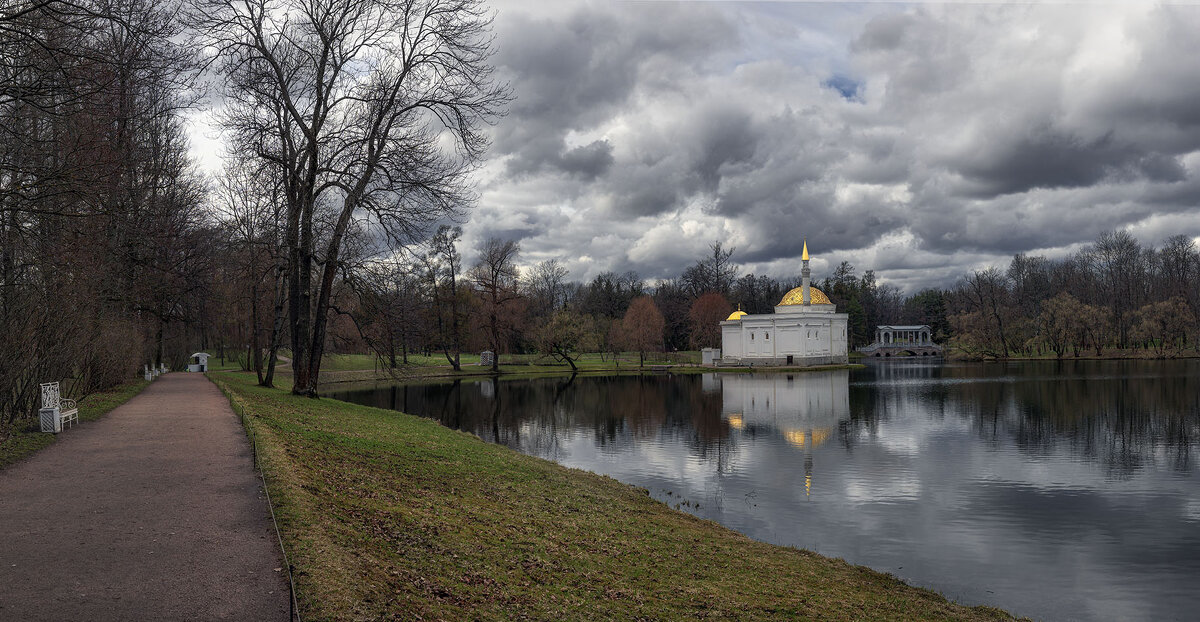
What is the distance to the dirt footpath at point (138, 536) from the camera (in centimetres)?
615

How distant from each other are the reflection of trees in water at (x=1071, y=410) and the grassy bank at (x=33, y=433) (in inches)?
868

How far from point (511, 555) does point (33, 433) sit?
11.7 m

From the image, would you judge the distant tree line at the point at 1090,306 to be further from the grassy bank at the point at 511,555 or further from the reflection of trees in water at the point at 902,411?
the grassy bank at the point at 511,555

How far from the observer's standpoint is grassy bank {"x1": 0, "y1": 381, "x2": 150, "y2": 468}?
12.4m

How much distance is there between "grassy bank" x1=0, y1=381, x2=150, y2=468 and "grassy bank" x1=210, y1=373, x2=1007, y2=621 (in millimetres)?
3815

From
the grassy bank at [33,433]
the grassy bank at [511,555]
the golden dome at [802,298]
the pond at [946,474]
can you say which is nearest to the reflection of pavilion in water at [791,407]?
the pond at [946,474]

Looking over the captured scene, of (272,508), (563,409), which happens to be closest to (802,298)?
(563,409)

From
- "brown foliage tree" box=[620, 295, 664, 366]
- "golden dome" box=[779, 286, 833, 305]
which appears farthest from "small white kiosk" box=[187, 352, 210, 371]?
"golden dome" box=[779, 286, 833, 305]

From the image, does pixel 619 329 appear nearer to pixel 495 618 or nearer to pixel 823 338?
pixel 823 338

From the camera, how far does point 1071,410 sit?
32.0m

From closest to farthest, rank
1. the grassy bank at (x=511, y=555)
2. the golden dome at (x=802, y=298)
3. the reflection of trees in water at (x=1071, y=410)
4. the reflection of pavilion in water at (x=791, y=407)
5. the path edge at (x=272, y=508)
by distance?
the path edge at (x=272, y=508) → the grassy bank at (x=511, y=555) → the reflection of trees in water at (x=1071, y=410) → the reflection of pavilion in water at (x=791, y=407) → the golden dome at (x=802, y=298)

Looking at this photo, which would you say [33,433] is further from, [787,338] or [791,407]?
[787,338]


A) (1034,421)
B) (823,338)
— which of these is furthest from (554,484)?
(823,338)

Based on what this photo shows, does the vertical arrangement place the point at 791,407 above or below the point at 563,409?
below
